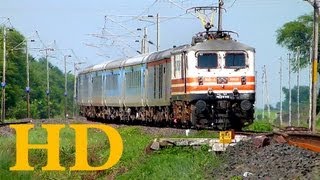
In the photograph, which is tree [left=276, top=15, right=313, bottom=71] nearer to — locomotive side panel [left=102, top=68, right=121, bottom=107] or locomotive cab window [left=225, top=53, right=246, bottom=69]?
locomotive side panel [left=102, top=68, right=121, bottom=107]

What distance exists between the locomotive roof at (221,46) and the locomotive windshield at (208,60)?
0.21 metres

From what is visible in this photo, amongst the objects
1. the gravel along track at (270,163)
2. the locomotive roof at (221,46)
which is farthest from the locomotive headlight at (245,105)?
the gravel along track at (270,163)

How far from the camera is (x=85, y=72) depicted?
2248 inches

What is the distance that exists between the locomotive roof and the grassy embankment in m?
3.61

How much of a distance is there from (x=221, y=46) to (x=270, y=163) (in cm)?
1433

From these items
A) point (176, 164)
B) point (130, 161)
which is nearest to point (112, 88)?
point (130, 161)

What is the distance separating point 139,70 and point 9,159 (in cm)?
1746

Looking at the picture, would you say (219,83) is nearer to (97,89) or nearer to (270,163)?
(270,163)

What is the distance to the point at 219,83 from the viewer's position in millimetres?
29969

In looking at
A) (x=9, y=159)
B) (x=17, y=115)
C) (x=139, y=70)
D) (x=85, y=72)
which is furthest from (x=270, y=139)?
(x=17, y=115)

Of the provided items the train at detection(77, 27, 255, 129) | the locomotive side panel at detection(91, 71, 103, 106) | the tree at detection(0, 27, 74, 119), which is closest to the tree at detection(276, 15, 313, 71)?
the tree at detection(0, 27, 74, 119)

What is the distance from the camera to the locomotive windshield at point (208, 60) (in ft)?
98.9

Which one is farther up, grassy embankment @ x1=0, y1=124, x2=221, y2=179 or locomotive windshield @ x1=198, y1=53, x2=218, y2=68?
locomotive windshield @ x1=198, y1=53, x2=218, y2=68

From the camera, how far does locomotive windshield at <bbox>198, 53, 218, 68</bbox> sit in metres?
30.1
